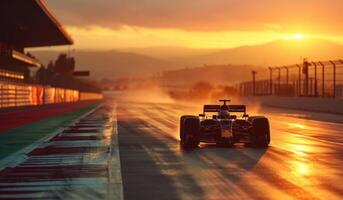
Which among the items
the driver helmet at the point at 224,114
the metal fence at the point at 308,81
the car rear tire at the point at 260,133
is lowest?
the car rear tire at the point at 260,133

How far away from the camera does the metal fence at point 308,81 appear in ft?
152

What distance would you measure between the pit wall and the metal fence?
3.56 ft

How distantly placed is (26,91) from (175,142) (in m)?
31.8

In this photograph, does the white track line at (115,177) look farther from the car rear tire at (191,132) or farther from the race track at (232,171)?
the car rear tire at (191,132)

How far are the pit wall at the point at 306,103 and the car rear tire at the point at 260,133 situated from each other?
2703 cm

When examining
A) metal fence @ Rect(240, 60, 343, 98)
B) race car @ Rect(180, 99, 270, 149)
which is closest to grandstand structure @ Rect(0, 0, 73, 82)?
metal fence @ Rect(240, 60, 343, 98)

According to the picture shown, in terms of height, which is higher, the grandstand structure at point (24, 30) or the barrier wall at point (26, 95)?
the grandstand structure at point (24, 30)

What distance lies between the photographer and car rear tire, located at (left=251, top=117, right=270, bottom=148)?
17.0 metres

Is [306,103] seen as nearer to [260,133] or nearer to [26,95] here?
[26,95]

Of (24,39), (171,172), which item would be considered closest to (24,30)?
(24,39)

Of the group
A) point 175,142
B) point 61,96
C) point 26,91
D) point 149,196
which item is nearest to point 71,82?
point 61,96

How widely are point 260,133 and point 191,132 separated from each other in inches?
73.4

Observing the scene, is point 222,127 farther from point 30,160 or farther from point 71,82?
point 71,82

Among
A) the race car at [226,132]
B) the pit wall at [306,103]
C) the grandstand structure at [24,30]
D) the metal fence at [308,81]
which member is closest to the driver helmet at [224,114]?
the race car at [226,132]
